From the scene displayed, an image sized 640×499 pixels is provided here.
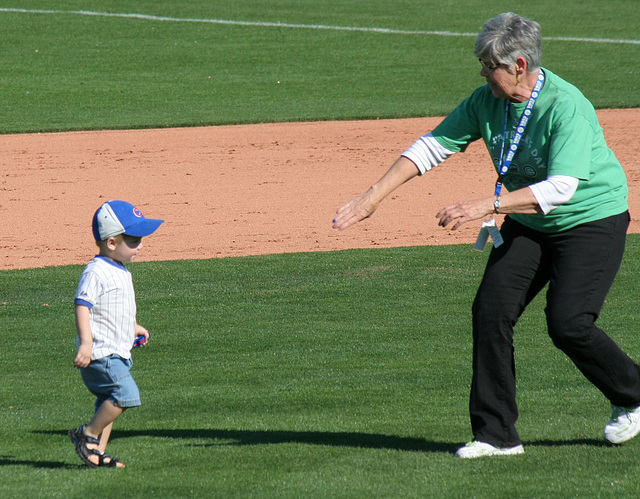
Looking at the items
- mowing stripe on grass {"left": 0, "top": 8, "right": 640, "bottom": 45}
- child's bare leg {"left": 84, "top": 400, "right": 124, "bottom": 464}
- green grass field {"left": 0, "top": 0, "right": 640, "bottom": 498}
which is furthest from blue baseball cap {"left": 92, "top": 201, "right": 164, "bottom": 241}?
mowing stripe on grass {"left": 0, "top": 8, "right": 640, "bottom": 45}

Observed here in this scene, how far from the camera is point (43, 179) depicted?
16.2 metres

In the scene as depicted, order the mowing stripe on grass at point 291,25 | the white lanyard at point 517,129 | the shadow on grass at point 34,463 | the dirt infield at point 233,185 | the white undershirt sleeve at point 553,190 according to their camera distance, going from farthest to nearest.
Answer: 1. the mowing stripe on grass at point 291,25
2. the dirt infield at point 233,185
3. the shadow on grass at point 34,463
4. the white lanyard at point 517,129
5. the white undershirt sleeve at point 553,190

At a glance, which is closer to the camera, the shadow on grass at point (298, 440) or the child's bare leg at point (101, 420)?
the child's bare leg at point (101, 420)

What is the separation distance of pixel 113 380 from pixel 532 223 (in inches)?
79.4

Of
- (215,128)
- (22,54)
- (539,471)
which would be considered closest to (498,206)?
(539,471)

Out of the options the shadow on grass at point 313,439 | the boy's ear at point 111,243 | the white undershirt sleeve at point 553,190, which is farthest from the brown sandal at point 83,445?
the white undershirt sleeve at point 553,190

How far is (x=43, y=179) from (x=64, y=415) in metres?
11.0

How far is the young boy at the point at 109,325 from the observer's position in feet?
15.0

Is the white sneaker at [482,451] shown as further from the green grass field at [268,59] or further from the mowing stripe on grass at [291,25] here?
the mowing stripe on grass at [291,25]

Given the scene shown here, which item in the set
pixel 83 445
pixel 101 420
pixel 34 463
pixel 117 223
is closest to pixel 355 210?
pixel 117 223

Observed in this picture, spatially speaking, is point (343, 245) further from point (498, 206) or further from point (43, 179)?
point (498, 206)

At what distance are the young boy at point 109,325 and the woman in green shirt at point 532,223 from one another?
1.00m

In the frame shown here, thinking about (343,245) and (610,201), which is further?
(343,245)

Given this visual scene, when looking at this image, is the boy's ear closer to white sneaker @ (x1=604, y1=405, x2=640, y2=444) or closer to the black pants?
the black pants
